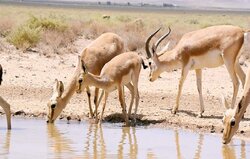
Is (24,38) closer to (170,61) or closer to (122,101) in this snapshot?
(170,61)

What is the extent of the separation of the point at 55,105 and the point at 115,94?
389 cm

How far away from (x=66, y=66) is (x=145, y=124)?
23.6 ft

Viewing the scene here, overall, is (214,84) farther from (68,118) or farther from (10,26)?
(10,26)

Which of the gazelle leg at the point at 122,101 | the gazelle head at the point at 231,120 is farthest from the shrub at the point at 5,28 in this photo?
the gazelle head at the point at 231,120

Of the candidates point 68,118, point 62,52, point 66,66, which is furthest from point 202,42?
point 62,52

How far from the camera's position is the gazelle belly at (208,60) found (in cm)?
1662

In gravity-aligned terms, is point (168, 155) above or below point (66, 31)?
below

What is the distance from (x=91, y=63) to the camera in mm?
16297

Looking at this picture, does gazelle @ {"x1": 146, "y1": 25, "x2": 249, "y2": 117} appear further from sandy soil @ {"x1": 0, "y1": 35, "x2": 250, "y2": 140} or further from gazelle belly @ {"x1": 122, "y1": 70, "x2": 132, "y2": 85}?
gazelle belly @ {"x1": 122, "y1": 70, "x2": 132, "y2": 85}

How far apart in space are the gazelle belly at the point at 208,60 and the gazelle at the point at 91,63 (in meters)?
1.64

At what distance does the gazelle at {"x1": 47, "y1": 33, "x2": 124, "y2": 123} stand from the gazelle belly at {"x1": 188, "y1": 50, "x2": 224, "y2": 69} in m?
1.64

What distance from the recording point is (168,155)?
503 inches

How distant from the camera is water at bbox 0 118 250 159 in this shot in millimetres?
12703

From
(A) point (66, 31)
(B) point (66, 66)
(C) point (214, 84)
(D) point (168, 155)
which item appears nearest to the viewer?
(D) point (168, 155)
